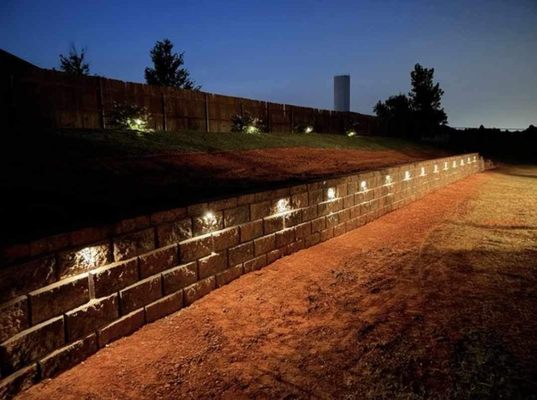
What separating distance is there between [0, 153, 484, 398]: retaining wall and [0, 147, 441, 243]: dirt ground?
0.20 m

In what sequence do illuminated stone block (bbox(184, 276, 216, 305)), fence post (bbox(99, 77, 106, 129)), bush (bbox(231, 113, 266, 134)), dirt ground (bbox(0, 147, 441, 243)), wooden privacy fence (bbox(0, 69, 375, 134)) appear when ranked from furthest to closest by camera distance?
bush (bbox(231, 113, 266, 134)), fence post (bbox(99, 77, 106, 129)), wooden privacy fence (bbox(0, 69, 375, 134)), illuminated stone block (bbox(184, 276, 216, 305)), dirt ground (bbox(0, 147, 441, 243))

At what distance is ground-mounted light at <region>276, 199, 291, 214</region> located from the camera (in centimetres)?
563

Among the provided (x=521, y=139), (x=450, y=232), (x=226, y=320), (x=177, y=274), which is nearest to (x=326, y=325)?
(x=226, y=320)

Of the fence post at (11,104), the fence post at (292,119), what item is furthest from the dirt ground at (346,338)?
the fence post at (292,119)

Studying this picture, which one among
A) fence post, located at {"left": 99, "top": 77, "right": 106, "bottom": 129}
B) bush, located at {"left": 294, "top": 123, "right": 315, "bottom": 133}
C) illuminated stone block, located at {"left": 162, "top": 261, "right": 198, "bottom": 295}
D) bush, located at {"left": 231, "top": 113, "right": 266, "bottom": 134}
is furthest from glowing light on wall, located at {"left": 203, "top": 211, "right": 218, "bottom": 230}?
bush, located at {"left": 294, "top": 123, "right": 315, "bottom": 133}

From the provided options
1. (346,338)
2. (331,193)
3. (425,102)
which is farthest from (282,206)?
(425,102)

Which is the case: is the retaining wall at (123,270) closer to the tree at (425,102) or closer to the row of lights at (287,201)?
the row of lights at (287,201)

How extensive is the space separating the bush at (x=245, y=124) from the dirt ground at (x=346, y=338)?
11284 mm

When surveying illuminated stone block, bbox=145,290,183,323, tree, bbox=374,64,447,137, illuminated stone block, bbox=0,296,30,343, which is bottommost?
illuminated stone block, bbox=145,290,183,323

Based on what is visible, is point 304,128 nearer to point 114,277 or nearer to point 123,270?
point 123,270

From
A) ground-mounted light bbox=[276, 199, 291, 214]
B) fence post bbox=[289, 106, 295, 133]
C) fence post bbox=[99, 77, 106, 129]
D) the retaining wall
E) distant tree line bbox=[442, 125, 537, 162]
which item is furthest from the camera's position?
distant tree line bbox=[442, 125, 537, 162]

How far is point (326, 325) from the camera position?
12.2ft

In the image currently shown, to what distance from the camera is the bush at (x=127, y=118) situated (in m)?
11.9

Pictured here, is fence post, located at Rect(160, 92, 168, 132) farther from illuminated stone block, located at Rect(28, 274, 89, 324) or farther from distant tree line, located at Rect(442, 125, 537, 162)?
distant tree line, located at Rect(442, 125, 537, 162)
